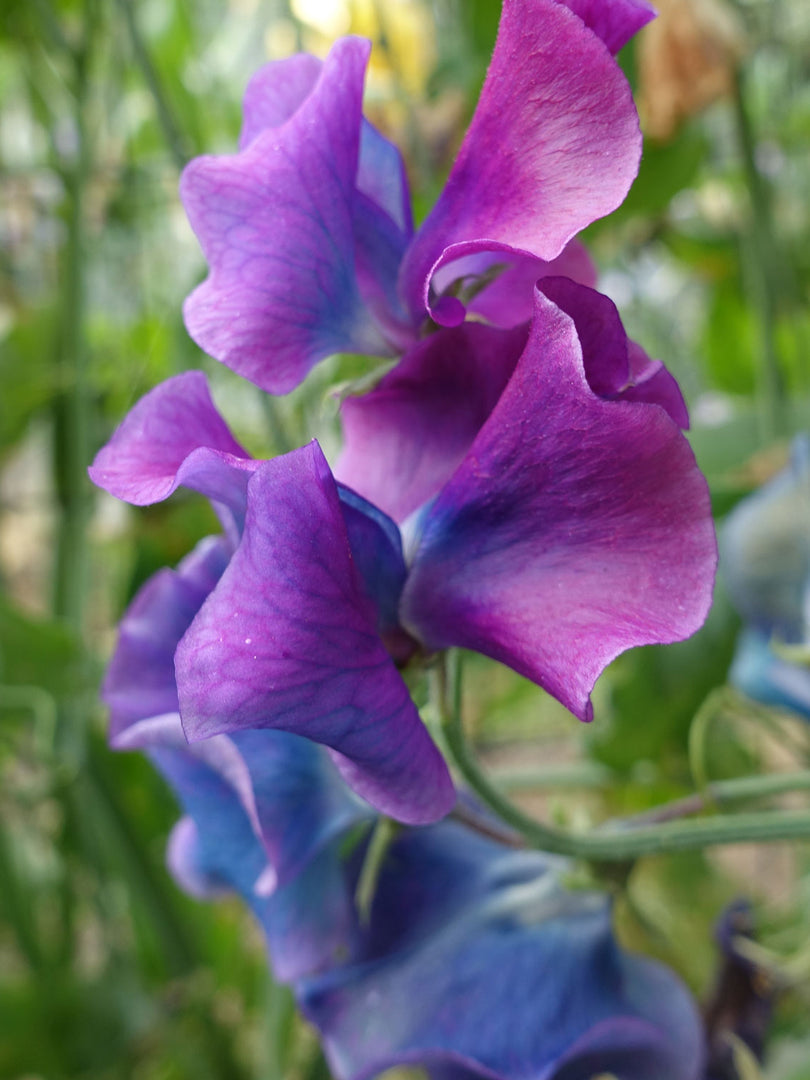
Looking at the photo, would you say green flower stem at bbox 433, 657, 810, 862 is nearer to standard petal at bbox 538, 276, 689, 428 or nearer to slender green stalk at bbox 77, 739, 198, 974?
standard petal at bbox 538, 276, 689, 428

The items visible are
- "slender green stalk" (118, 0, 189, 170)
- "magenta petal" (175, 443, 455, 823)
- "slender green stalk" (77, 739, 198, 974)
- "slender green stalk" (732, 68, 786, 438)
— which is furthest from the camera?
"slender green stalk" (77, 739, 198, 974)

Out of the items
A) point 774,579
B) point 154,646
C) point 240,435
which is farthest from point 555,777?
point 240,435

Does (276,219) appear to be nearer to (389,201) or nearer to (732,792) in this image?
(389,201)

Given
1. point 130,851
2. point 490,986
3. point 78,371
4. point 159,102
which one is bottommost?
point 130,851

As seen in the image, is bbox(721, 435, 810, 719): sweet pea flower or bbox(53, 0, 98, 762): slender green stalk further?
bbox(53, 0, 98, 762): slender green stalk

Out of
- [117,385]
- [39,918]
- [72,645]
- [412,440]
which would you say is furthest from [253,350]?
[39,918]

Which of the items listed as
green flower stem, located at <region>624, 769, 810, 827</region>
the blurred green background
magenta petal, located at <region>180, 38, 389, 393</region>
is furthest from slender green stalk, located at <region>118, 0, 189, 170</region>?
green flower stem, located at <region>624, 769, 810, 827</region>

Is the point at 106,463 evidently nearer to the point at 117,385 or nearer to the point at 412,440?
the point at 412,440

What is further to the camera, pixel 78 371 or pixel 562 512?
pixel 78 371

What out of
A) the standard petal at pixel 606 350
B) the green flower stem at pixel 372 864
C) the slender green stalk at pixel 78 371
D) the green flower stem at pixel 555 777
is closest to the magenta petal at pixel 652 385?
the standard petal at pixel 606 350
